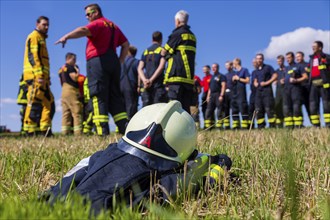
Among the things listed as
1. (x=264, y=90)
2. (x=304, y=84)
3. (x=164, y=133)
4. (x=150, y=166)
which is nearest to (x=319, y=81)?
(x=304, y=84)

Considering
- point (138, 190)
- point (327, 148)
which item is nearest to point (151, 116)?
point (138, 190)

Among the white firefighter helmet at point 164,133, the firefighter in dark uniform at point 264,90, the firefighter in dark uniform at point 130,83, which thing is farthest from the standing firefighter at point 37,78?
the firefighter in dark uniform at point 264,90

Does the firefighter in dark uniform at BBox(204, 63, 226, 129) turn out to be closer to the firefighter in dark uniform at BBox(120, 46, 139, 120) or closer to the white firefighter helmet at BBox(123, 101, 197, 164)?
the firefighter in dark uniform at BBox(120, 46, 139, 120)

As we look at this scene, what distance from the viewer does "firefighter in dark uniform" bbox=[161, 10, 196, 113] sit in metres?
6.88

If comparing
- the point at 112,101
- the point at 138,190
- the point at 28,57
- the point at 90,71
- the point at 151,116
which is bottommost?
the point at 138,190

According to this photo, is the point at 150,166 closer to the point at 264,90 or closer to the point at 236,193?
the point at 236,193

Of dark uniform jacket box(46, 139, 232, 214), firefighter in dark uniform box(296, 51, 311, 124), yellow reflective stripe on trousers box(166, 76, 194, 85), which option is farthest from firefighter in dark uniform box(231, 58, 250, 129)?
dark uniform jacket box(46, 139, 232, 214)

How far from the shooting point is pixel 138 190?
6.60 ft

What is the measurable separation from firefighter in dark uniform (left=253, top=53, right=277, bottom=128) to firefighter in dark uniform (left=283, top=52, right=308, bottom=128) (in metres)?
0.61

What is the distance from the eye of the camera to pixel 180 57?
6.92 meters

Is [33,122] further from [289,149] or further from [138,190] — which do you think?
[289,149]

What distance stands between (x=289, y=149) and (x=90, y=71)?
18.1 feet

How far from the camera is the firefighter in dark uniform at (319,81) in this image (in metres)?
10.0

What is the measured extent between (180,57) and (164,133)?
4.69 m
